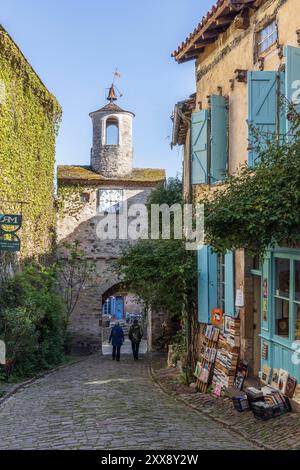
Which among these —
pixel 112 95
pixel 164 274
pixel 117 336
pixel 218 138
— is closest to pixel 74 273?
pixel 117 336

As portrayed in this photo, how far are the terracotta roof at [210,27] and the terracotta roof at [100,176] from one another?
10562 mm

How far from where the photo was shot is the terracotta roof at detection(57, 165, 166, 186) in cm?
2289

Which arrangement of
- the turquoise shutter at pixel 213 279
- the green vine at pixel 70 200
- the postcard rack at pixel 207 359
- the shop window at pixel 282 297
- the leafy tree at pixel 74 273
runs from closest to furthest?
1. the shop window at pixel 282 297
2. the postcard rack at pixel 207 359
3. the turquoise shutter at pixel 213 279
4. the leafy tree at pixel 74 273
5. the green vine at pixel 70 200

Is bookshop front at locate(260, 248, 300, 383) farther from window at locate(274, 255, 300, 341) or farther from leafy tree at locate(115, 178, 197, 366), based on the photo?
leafy tree at locate(115, 178, 197, 366)

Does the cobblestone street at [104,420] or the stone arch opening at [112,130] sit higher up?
the stone arch opening at [112,130]

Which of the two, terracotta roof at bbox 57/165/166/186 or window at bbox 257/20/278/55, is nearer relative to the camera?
window at bbox 257/20/278/55

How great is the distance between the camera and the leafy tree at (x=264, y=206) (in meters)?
6.54

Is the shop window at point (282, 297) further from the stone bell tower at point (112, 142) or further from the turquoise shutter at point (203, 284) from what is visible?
the stone bell tower at point (112, 142)

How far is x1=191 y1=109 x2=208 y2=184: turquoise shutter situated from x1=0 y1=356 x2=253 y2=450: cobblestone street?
14.0ft

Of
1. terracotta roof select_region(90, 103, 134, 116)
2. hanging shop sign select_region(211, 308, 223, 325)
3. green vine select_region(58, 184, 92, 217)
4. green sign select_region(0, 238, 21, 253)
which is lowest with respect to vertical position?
hanging shop sign select_region(211, 308, 223, 325)

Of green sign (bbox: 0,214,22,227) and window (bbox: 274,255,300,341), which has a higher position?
green sign (bbox: 0,214,22,227)

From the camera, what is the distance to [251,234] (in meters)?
6.98

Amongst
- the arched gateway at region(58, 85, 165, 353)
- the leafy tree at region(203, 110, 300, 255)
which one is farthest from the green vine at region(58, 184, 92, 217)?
the leafy tree at region(203, 110, 300, 255)

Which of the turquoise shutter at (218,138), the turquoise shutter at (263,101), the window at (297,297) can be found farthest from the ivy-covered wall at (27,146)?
the window at (297,297)
